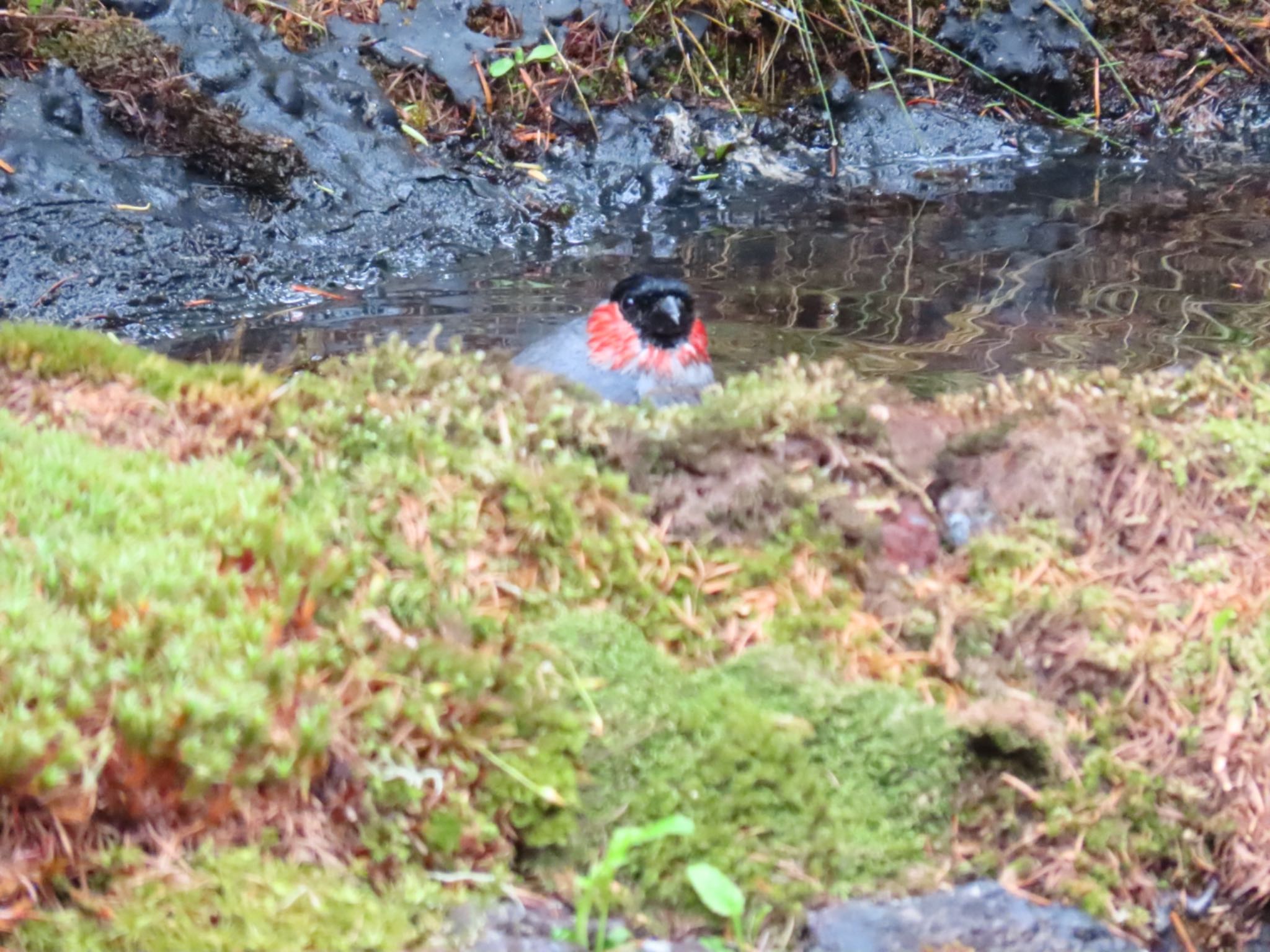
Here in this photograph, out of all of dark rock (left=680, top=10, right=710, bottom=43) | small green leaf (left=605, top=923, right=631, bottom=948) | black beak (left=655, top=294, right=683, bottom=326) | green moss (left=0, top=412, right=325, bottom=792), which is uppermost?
dark rock (left=680, top=10, right=710, bottom=43)

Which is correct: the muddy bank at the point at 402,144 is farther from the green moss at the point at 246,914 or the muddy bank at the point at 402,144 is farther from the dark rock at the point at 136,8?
the green moss at the point at 246,914

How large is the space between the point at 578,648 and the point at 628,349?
2.72 meters

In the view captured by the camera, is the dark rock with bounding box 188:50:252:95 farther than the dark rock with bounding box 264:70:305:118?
No

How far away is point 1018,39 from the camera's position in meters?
8.42

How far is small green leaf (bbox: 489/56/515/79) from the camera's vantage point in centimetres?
739

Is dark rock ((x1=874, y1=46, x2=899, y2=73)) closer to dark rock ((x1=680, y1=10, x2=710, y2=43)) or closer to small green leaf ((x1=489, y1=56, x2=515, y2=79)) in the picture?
dark rock ((x1=680, y1=10, x2=710, y2=43))

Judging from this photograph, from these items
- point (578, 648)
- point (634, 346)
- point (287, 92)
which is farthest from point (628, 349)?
point (287, 92)

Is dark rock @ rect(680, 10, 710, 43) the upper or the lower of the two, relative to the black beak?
upper

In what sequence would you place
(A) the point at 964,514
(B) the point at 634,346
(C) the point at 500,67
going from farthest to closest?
(C) the point at 500,67 < (B) the point at 634,346 < (A) the point at 964,514

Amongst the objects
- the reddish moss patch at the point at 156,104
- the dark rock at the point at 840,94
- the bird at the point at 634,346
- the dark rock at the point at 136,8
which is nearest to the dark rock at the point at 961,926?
the bird at the point at 634,346

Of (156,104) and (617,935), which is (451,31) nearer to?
(156,104)

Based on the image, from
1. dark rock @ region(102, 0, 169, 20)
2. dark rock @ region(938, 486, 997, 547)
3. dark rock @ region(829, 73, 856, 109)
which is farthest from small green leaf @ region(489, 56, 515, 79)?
dark rock @ region(938, 486, 997, 547)

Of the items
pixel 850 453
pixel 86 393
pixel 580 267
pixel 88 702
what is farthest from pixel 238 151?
pixel 88 702

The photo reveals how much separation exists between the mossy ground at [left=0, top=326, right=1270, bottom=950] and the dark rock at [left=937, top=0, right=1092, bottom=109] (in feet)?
21.0
